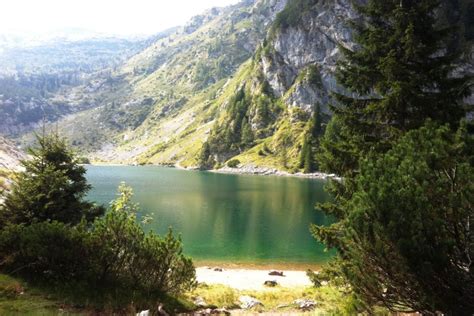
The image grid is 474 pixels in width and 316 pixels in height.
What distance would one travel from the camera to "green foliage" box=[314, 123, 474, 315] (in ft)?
29.4

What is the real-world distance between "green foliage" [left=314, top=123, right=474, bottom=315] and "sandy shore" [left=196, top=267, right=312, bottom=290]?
25.7 m

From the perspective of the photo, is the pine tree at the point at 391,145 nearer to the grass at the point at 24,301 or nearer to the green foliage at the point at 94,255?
the green foliage at the point at 94,255

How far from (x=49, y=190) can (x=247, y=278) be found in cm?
2298

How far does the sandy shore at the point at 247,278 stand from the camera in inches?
1420

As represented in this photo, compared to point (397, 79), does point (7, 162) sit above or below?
below

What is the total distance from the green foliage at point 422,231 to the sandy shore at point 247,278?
2572 centimetres

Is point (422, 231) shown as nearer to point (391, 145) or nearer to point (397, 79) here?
point (391, 145)

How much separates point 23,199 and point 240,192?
9549cm

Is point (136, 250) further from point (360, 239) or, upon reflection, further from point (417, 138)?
point (417, 138)

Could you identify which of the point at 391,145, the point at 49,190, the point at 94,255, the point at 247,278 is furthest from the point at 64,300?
the point at 247,278

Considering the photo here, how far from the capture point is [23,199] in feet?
77.7

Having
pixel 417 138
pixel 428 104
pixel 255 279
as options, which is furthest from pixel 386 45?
pixel 255 279

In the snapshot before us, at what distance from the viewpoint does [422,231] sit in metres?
9.00

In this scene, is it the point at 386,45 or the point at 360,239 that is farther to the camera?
the point at 386,45
